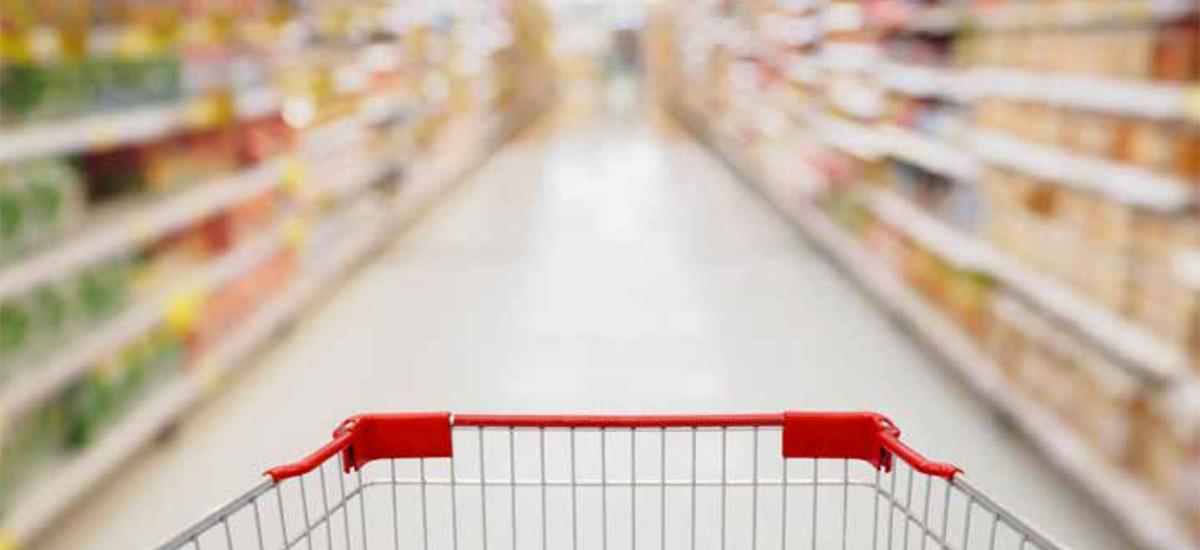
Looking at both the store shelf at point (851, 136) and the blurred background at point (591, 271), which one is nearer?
the blurred background at point (591, 271)

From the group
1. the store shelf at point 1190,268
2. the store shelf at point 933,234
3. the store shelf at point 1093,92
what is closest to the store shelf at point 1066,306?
the store shelf at point 933,234

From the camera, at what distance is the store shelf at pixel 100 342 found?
8.95 feet

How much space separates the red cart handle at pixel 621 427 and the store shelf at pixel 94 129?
1.89 metres

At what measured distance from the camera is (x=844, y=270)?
6133 millimetres

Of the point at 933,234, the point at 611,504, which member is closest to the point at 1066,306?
the point at 933,234

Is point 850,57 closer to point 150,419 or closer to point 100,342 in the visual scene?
point 150,419

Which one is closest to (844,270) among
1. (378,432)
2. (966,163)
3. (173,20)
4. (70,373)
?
(966,163)

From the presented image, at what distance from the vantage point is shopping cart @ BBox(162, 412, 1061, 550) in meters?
1.19

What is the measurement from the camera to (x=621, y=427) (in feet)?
3.91

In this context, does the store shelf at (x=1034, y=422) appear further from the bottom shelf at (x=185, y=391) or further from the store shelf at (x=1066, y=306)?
the bottom shelf at (x=185, y=391)

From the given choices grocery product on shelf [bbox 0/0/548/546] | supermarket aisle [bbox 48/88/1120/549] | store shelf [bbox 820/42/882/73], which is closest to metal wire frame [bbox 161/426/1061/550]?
supermarket aisle [bbox 48/88/1120/549]

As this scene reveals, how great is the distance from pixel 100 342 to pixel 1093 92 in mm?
3050

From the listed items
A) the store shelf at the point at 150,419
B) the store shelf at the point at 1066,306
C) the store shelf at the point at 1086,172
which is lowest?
the store shelf at the point at 150,419

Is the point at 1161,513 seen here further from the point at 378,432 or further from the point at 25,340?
the point at 25,340
